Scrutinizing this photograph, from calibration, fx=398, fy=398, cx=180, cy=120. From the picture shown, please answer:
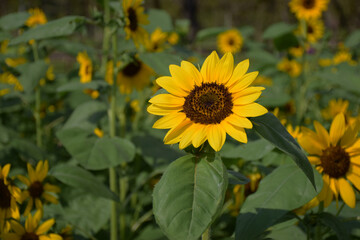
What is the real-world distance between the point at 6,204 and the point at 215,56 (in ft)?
3.07

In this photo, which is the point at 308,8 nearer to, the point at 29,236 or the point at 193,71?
the point at 193,71

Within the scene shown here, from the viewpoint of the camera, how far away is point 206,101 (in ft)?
3.31

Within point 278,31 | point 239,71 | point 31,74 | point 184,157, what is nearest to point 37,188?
point 31,74

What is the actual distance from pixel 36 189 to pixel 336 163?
112 cm

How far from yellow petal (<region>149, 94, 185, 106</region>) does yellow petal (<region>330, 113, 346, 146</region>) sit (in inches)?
21.0

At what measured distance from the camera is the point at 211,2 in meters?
29.6

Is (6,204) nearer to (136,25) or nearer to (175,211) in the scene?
(175,211)

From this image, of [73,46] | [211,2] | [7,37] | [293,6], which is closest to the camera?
[7,37]

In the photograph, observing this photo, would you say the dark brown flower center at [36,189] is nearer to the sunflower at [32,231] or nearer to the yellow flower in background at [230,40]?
the sunflower at [32,231]

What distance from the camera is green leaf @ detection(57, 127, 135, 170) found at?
1.59 metres

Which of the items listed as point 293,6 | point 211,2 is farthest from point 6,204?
point 211,2

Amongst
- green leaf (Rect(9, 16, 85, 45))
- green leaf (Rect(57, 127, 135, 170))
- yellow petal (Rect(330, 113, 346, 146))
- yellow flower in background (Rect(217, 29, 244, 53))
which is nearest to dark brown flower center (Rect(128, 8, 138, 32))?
green leaf (Rect(9, 16, 85, 45))

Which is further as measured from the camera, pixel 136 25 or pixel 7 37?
pixel 7 37

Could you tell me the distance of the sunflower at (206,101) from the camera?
957 millimetres
